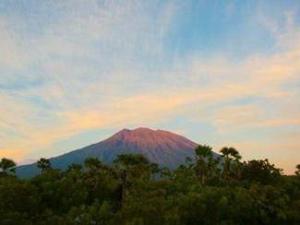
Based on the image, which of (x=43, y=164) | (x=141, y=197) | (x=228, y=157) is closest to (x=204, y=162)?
(x=228, y=157)

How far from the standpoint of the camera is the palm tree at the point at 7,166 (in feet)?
225

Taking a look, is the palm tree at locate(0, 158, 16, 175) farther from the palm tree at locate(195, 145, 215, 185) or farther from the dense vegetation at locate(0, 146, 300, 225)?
the palm tree at locate(195, 145, 215, 185)

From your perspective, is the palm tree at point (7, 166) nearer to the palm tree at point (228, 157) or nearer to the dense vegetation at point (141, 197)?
the dense vegetation at point (141, 197)

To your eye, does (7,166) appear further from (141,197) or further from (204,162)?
(141,197)

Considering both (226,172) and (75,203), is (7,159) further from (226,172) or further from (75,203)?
(226,172)

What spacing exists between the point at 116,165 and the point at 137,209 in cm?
3473

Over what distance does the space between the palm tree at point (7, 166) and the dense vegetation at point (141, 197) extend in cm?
13

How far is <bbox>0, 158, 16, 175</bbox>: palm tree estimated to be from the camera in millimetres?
68594

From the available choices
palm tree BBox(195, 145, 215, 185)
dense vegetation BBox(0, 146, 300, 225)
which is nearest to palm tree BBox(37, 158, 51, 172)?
dense vegetation BBox(0, 146, 300, 225)

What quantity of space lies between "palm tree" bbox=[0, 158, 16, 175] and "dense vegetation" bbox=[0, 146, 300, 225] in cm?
13

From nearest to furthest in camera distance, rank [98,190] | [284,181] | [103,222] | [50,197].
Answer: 1. [103,222]
2. [50,197]
3. [98,190]
4. [284,181]

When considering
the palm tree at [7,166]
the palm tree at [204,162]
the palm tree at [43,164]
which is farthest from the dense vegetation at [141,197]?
the palm tree at [43,164]

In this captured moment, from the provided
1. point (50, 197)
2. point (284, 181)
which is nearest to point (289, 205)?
point (284, 181)

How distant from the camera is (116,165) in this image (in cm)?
6812
